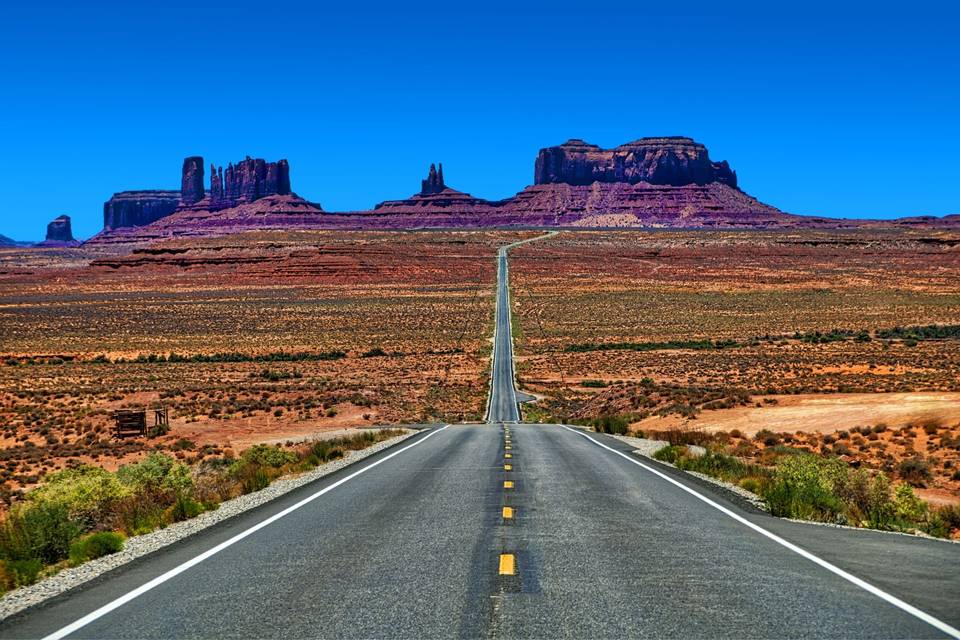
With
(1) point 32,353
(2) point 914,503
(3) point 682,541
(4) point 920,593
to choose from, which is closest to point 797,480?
(2) point 914,503

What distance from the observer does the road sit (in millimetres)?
6871

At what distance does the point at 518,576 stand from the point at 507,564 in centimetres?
52

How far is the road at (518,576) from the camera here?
22.5ft

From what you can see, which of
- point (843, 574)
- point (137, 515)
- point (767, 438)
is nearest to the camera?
point (843, 574)

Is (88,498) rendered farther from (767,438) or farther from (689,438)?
(767,438)

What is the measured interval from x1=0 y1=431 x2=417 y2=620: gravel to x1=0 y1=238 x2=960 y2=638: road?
0.33 metres

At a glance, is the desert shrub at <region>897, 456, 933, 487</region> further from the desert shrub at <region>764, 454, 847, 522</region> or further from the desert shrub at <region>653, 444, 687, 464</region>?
the desert shrub at <region>653, 444, 687, 464</region>

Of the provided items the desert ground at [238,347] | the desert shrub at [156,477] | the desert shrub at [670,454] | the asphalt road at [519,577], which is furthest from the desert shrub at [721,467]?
the desert ground at [238,347]

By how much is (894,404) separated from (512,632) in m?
27.2

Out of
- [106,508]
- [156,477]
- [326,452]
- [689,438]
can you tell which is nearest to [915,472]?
[689,438]

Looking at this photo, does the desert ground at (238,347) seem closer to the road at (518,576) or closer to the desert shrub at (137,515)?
the desert shrub at (137,515)

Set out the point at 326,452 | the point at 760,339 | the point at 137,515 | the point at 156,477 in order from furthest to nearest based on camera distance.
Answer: the point at 760,339 < the point at 326,452 < the point at 156,477 < the point at 137,515

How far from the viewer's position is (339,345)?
76562mm

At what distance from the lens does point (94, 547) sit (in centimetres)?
1045
